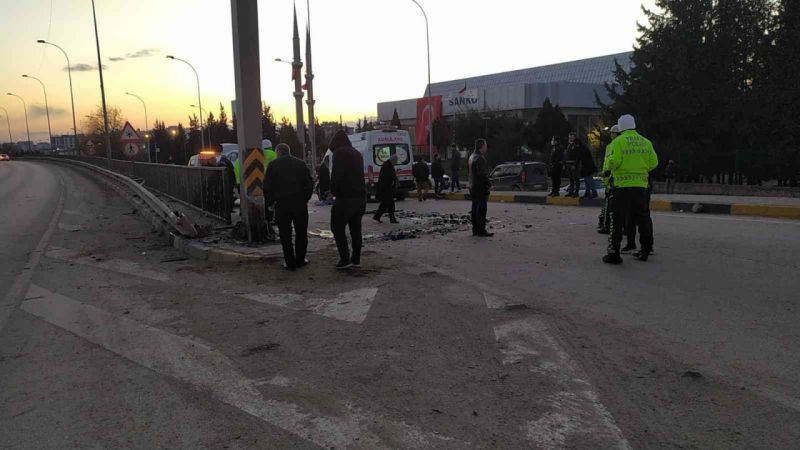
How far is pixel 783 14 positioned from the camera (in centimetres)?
2139

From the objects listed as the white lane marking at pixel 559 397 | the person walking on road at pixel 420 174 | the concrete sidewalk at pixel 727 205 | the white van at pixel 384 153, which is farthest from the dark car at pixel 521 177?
the white lane marking at pixel 559 397

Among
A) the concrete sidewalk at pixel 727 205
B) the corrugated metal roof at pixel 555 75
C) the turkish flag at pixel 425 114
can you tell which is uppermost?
the corrugated metal roof at pixel 555 75

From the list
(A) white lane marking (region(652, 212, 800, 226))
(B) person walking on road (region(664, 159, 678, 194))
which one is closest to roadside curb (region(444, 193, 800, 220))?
(A) white lane marking (region(652, 212, 800, 226))

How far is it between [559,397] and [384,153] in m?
17.0

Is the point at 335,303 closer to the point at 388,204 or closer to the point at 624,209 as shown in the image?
the point at 624,209

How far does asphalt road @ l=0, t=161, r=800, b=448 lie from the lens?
333 cm

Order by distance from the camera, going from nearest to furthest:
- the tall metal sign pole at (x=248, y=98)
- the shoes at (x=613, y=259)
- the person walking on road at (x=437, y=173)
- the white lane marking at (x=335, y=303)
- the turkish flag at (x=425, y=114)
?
the white lane marking at (x=335, y=303) < the shoes at (x=613, y=259) < the tall metal sign pole at (x=248, y=98) < the person walking on road at (x=437, y=173) < the turkish flag at (x=425, y=114)

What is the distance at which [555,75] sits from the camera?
84.6m

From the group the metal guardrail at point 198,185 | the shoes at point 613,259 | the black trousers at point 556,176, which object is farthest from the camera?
the black trousers at point 556,176

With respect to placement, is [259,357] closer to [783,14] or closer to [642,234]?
[642,234]

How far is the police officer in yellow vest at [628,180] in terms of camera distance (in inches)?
292

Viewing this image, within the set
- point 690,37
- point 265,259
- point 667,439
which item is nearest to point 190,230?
point 265,259

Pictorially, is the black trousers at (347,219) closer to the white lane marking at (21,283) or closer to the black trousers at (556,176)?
the white lane marking at (21,283)

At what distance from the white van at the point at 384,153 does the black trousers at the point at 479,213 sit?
935 cm
